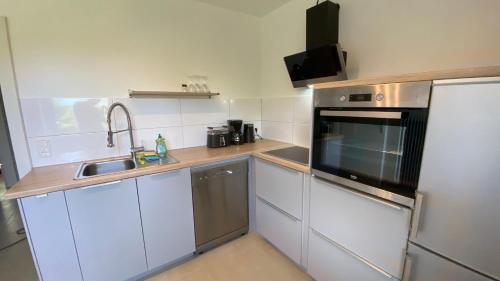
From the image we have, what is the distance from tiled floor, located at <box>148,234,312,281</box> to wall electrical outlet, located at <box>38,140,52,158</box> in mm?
1255

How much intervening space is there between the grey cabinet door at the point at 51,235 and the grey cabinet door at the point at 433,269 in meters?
1.89

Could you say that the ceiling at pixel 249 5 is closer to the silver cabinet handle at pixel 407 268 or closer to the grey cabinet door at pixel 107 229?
the grey cabinet door at pixel 107 229

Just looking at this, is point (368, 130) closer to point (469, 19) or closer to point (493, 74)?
point (493, 74)

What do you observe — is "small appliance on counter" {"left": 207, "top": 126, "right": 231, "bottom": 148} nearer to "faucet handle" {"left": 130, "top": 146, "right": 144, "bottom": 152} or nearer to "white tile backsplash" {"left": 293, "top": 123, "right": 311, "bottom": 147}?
"faucet handle" {"left": 130, "top": 146, "right": 144, "bottom": 152}

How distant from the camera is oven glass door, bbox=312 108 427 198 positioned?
35.8 inches

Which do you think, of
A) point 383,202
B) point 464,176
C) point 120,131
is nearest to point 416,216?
point 383,202

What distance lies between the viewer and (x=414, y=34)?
49.7 inches

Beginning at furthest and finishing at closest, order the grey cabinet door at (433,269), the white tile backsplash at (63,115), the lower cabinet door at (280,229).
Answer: the lower cabinet door at (280,229) < the white tile backsplash at (63,115) < the grey cabinet door at (433,269)

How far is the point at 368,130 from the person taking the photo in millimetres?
1091

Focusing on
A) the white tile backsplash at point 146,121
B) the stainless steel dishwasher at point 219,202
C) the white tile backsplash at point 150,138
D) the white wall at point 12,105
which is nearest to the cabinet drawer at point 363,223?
the stainless steel dishwasher at point 219,202

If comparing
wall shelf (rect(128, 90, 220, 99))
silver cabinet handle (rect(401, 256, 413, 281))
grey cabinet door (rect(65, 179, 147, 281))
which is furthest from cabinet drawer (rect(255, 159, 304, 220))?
grey cabinet door (rect(65, 179, 147, 281))

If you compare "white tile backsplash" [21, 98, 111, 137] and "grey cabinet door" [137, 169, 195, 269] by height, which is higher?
"white tile backsplash" [21, 98, 111, 137]

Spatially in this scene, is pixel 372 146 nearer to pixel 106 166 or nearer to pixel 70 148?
pixel 106 166

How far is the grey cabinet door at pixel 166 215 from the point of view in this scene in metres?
1.45
